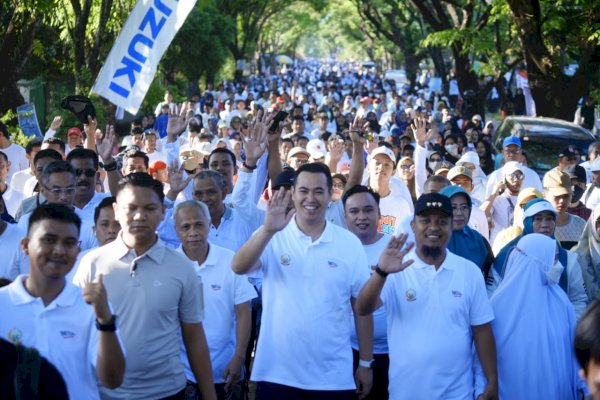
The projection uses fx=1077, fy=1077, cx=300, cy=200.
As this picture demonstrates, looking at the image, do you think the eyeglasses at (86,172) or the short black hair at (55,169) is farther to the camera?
the eyeglasses at (86,172)

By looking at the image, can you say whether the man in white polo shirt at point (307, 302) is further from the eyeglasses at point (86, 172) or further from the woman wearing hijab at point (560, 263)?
the eyeglasses at point (86, 172)

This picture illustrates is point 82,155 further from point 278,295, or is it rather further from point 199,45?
point 199,45

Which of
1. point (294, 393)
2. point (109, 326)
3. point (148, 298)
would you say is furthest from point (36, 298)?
point (294, 393)

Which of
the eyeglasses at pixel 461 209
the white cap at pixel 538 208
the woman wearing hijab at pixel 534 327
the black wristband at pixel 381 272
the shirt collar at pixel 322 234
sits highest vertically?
the eyeglasses at pixel 461 209

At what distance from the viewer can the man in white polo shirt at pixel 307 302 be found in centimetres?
557

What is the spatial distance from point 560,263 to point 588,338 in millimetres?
3759

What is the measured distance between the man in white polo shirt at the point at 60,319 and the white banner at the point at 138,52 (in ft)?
20.1

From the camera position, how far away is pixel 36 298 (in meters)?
4.39

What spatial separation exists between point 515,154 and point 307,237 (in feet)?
25.4

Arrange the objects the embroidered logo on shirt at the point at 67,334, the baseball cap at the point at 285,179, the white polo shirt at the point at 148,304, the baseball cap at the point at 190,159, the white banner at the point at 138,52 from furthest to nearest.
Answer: the baseball cap at the point at 190,159 < the white banner at the point at 138,52 < the baseball cap at the point at 285,179 < the white polo shirt at the point at 148,304 < the embroidered logo on shirt at the point at 67,334

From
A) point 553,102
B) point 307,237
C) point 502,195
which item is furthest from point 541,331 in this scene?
point 553,102

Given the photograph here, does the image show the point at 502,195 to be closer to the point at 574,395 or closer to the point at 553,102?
the point at 574,395

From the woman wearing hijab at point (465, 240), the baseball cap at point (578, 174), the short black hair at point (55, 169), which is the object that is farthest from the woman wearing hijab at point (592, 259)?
the baseball cap at point (578, 174)

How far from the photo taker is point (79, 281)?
198 inches
